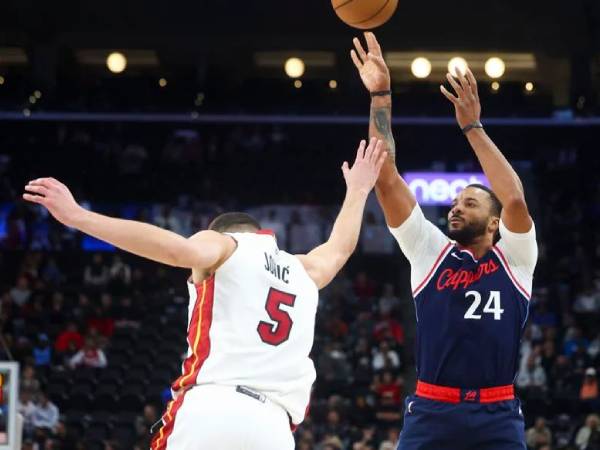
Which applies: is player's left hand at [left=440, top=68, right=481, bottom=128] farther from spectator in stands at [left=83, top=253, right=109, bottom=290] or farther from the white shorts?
spectator in stands at [left=83, top=253, right=109, bottom=290]

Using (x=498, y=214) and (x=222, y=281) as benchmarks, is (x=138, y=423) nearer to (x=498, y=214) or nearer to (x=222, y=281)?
(x=498, y=214)

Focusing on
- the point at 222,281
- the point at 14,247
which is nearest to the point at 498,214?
the point at 222,281

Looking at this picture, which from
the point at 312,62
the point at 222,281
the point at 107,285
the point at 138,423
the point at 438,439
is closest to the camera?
the point at 222,281

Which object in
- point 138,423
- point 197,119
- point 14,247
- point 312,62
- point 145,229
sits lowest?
point 138,423

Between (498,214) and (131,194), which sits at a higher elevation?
(131,194)

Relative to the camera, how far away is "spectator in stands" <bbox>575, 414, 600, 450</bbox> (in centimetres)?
1850

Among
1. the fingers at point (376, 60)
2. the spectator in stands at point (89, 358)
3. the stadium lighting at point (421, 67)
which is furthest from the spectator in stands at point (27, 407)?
the fingers at point (376, 60)

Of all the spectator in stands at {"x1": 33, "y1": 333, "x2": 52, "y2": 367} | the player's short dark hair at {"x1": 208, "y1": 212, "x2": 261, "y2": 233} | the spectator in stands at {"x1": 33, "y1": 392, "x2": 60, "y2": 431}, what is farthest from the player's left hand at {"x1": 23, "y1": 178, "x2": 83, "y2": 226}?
the spectator in stands at {"x1": 33, "y1": 333, "x2": 52, "y2": 367}

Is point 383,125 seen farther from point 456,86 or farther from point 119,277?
point 119,277

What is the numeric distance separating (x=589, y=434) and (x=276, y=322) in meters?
14.3

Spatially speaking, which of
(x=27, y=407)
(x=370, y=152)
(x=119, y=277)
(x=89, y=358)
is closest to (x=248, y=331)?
(x=370, y=152)

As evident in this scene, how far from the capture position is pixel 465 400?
694cm

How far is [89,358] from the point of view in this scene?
22375 mm

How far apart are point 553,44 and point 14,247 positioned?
13.0m
